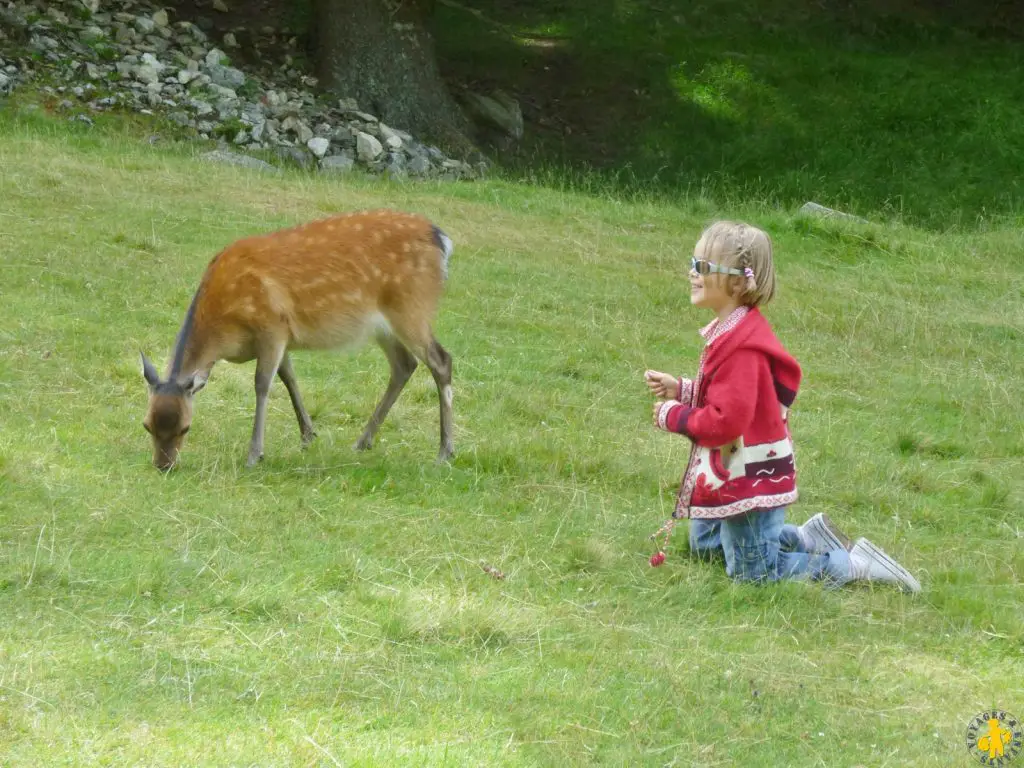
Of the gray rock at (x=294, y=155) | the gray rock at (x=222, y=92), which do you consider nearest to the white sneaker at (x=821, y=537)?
the gray rock at (x=294, y=155)

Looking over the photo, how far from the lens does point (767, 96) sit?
19516 millimetres

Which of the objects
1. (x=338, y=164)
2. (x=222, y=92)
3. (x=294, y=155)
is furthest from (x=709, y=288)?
(x=222, y=92)

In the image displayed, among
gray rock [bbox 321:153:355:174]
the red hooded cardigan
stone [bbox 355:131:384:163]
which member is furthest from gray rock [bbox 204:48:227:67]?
the red hooded cardigan

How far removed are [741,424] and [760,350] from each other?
0.32m

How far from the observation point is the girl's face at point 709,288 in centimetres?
570

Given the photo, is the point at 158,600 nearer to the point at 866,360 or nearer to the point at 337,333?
the point at 337,333

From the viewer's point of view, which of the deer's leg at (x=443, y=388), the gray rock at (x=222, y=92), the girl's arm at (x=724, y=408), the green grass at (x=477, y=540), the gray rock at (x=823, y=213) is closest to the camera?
the green grass at (x=477, y=540)

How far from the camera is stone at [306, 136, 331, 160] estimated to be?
15938mm

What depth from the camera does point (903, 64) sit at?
66.4 ft

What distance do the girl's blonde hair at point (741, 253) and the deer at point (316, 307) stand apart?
219 cm

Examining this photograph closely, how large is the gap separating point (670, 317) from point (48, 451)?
17.9ft

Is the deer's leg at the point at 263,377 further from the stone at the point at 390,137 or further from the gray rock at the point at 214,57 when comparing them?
the gray rock at the point at 214,57

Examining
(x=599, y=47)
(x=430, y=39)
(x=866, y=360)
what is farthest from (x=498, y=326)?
(x=599, y=47)

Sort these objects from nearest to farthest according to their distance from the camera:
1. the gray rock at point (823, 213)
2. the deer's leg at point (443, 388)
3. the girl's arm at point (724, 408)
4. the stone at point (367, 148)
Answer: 1. the girl's arm at point (724, 408)
2. the deer's leg at point (443, 388)
3. the gray rock at point (823, 213)
4. the stone at point (367, 148)
